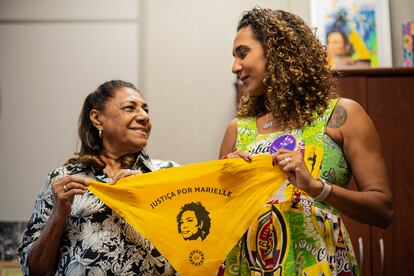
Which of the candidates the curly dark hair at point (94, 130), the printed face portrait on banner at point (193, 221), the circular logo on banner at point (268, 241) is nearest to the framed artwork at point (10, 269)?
the curly dark hair at point (94, 130)

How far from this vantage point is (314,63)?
1824 millimetres

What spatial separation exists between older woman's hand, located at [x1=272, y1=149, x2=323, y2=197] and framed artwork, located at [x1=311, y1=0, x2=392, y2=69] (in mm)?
2106

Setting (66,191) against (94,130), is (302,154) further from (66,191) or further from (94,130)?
(94,130)

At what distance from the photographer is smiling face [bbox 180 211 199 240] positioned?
1.83 metres

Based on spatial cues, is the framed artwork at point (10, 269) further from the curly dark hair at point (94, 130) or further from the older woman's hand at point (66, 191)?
the older woman's hand at point (66, 191)

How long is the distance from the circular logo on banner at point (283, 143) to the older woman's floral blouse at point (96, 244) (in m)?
A: 0.61

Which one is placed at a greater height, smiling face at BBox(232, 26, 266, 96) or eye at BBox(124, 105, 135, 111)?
smiling face at BBox(232, 26, 266, 96)

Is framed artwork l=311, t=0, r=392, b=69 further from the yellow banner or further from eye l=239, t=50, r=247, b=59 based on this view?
the yellow banner

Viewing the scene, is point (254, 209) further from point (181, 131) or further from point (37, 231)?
point (181, 131)

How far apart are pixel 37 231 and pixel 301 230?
40.7 inches

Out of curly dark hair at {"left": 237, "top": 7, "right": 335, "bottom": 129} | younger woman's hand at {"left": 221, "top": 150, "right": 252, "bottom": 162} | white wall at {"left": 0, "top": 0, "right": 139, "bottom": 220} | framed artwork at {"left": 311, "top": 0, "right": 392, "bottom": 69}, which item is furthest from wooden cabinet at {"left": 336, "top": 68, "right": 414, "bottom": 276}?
white wall at {"left": 0, "top": 0, "right": 139, "bottom": 220}

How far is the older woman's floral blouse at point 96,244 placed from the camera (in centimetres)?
186

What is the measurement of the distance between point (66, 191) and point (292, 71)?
0.92 meters

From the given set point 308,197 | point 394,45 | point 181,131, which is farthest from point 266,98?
point 394,45
